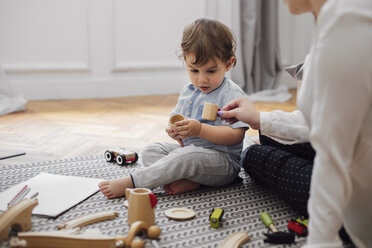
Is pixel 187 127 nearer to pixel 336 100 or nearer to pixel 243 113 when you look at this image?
pixel 243 113

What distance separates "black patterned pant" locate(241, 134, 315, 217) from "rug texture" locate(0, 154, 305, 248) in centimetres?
4

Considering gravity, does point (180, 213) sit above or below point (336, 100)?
below

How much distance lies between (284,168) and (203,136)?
24 cm

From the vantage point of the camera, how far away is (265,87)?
314 centimetres

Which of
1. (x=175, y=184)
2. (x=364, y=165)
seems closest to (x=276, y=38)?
(x=175, y=184)

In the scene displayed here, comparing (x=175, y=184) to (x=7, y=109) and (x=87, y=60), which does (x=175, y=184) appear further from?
(x=87, y=60)

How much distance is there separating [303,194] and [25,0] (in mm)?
2192

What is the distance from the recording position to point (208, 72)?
117 centimetres

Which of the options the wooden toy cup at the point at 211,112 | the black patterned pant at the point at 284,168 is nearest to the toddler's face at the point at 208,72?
the wooden toy cup at the point at 211,112

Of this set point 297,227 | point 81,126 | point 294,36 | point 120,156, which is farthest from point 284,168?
point 294,36

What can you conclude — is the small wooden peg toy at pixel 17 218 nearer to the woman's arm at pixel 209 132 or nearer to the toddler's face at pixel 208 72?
the woman's arm at pixel 209 132

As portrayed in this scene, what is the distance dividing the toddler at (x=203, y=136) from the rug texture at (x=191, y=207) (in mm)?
42

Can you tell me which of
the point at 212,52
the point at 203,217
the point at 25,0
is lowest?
the point at 203,217

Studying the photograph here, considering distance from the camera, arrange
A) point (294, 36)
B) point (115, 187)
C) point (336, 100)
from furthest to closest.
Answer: point (294, 36) < point (115, 187) < point (336, 100)
